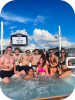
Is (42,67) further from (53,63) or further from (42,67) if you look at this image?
(53,63)

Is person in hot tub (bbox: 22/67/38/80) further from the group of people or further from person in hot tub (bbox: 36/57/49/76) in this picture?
person in hot tub (bbox: 36/57/49/76)

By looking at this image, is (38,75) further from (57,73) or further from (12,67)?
(12,67)

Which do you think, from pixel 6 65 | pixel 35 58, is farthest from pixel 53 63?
pixel 6 65

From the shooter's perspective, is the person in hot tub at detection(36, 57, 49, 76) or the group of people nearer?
the group of people

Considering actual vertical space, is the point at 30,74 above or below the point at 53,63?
below

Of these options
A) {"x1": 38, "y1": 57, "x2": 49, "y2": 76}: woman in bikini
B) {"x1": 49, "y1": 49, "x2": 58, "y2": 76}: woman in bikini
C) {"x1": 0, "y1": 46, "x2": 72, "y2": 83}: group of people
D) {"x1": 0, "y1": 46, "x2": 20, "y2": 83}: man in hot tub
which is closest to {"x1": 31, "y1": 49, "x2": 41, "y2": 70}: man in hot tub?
{"x1": 0, "y1": 46, "x2": 72, "y2": 83}: group of people

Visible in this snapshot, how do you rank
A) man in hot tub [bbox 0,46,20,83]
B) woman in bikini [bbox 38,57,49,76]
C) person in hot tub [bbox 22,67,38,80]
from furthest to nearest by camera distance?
woman in bikini [bbox 38,57,49,76] → person in hot tub [bbox 22,67,38,80] → man in hot tub [bbox 0,46,20,83]

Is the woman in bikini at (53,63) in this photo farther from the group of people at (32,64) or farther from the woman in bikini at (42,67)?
the woman in bikini at (42,67)

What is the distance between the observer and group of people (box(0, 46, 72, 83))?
3.10 meters

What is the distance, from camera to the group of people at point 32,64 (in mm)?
3104

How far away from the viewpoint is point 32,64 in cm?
430

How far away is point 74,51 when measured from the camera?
4668mm

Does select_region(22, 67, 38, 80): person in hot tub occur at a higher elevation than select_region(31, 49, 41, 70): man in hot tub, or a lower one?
lower

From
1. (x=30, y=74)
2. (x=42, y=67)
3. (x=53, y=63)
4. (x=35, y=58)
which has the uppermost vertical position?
(x=35, y=58)
